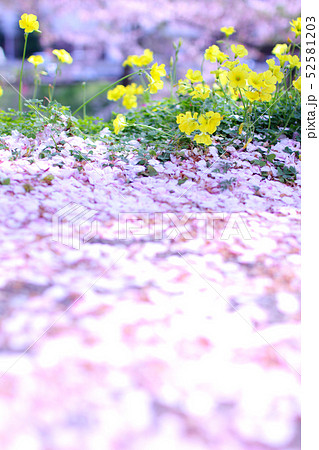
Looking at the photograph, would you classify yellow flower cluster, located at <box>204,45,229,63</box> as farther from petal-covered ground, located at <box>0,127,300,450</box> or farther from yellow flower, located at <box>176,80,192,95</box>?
petal-covered ground, located at <box>0,127,300,450</box>

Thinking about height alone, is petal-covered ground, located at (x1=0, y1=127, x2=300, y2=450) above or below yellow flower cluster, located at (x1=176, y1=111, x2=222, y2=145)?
below

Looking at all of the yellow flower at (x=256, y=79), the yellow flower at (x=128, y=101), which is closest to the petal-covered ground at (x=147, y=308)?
the yellow flower at (x=256, y=79)

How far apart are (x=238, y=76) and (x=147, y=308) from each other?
1.12 m

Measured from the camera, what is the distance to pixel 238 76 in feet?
5.58

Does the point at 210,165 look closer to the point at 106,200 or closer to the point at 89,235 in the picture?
the point at 106,200

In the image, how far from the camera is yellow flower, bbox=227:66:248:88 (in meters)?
1.68

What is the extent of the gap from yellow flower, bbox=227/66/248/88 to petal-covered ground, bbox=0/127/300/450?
35 centimetres

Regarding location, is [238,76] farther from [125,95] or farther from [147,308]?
[147,308]

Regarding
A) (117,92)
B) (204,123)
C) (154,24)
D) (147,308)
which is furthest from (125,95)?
(154,24)

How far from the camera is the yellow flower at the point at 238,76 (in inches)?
66.2

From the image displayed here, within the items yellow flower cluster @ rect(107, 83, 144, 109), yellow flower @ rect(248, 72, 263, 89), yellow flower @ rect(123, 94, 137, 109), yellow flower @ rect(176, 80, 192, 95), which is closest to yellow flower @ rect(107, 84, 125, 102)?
yellow flower cluster @ rect(107, 83, 144, 109)

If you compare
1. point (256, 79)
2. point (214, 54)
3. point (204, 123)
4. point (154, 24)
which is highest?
point (154, 24)

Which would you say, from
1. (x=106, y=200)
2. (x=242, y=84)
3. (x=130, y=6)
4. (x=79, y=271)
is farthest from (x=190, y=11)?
(x=79, y=271)

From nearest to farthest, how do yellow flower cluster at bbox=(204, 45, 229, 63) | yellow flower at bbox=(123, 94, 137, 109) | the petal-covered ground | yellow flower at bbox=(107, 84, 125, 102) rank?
the petal-covered ground < yellow flower cluster at bbox=(204, 45, 229, 63) < yellow flower at bbox=(107, 84, 125, 102) < yellow flower at bbox=(123, 94, 137, 109)
